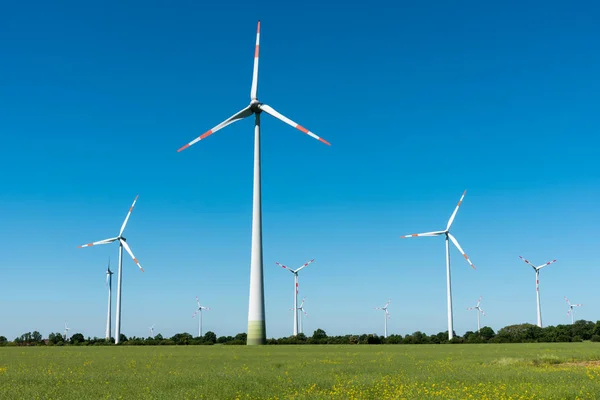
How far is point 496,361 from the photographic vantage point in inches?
1980

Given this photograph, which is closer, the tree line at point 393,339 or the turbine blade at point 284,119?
the turbine blade at point 284,119

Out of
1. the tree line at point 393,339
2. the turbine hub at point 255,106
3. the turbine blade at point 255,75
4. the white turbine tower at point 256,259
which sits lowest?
the tree line at point 393,339


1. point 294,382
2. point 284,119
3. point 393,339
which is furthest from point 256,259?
point 294,382

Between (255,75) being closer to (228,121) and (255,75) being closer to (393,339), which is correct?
(228,121)

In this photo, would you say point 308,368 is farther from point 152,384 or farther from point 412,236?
point 412,236

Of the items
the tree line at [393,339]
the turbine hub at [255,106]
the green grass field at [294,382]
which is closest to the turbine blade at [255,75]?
the turbine hub at [255,106]

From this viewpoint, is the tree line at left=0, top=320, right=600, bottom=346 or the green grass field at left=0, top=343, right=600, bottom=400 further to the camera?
the tree line at left=0, top=320, right=600, bottom=346

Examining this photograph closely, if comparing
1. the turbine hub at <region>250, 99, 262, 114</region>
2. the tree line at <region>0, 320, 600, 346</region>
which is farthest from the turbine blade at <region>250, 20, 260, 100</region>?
the tree line at <region>0, 320, 600, 346</region>

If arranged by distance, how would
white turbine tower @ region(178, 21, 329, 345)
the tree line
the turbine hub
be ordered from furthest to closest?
the tree line
the turbine hub
white turbine tower @ region(178, 21, 329, 345)

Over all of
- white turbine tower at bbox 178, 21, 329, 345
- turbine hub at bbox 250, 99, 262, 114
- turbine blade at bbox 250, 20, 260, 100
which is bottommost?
white turbine tower at bbox 178, 21, 329, 345

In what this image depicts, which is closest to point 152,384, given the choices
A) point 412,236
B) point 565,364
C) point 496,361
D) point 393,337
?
point 496,361

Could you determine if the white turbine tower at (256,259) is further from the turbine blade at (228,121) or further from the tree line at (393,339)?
the tree line at (393,339)

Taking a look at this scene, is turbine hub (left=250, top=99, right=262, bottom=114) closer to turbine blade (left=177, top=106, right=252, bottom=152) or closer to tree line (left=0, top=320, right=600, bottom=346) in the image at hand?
turbine blade (left=177, top=106, right=252, bottom=152)

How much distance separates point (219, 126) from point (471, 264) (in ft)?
171
